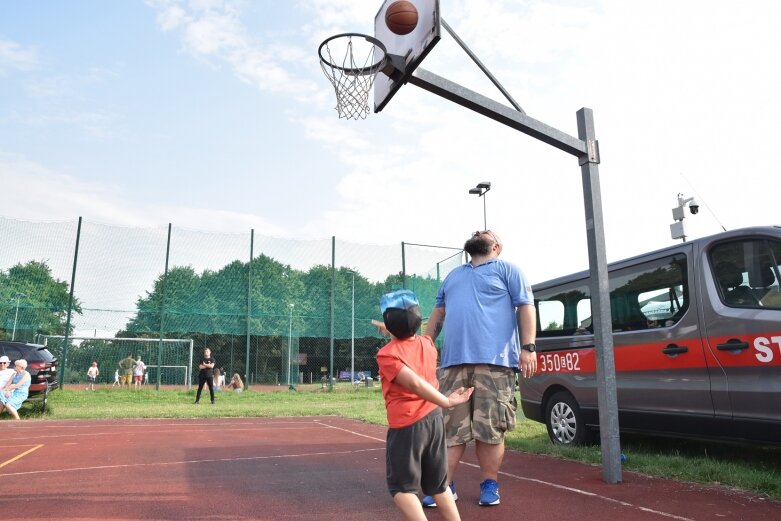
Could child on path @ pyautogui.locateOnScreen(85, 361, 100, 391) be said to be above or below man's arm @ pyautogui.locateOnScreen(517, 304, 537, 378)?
below

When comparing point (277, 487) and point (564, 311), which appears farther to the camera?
point (564, 311)

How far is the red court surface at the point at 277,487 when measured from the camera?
3930 millimetres

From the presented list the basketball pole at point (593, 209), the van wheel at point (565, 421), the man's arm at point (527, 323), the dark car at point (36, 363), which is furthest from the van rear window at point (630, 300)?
the dark car at point (36, 363)

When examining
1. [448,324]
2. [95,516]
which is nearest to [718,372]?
[448,324]

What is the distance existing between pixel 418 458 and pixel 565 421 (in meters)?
4.47

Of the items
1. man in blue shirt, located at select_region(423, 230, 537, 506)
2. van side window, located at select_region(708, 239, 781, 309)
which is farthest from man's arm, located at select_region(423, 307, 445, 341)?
van side window, located at select_region(708, 239, 781, 309)

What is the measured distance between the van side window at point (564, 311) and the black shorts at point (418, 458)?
14.0ft

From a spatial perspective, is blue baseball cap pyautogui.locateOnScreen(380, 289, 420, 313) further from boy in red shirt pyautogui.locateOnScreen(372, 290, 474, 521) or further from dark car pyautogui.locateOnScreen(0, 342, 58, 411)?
dark car pyautogui.locateOnScreen(0, 342, 58, 411)

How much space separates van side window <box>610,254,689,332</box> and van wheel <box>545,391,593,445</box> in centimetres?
109

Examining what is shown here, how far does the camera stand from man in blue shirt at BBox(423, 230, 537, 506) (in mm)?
3984

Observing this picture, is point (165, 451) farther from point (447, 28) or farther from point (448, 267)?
point (448, 267)

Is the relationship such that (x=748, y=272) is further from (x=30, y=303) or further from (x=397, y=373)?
(x=30, y=303)

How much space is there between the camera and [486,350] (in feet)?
13.2

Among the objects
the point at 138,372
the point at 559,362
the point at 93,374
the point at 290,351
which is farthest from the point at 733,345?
the point at 93,374
